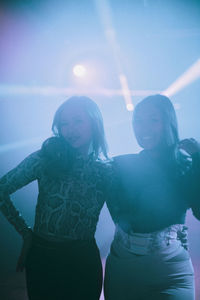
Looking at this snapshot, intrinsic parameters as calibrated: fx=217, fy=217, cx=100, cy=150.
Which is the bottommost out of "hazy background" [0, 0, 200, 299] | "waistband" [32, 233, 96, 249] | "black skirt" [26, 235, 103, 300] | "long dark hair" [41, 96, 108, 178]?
"black skirt" [26, 235, 103, 300]

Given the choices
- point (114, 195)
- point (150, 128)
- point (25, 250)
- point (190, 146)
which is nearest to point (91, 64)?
point (150, 128)

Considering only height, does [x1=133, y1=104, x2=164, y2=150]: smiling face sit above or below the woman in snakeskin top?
above

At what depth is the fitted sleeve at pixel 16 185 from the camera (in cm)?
132

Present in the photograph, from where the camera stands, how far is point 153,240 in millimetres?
1244

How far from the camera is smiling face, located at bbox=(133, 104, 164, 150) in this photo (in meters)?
1.51

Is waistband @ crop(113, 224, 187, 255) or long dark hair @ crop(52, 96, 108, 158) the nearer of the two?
waistband @ crop(113, 224, 187, 255)

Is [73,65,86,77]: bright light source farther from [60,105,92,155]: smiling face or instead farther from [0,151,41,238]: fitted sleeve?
[0,151,41,238]: fitted sleeve

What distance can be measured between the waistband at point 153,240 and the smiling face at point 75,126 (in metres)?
0.68

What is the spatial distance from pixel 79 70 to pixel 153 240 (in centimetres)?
478

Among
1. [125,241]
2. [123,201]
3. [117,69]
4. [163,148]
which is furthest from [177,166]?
[117,69]

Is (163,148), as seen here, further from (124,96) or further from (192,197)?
(124,96)

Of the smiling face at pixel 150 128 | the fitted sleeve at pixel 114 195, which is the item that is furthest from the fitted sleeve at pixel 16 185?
the smiling face at pixel 150 128

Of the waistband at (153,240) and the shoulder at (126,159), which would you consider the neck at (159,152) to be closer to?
the shoulder at (126,159)

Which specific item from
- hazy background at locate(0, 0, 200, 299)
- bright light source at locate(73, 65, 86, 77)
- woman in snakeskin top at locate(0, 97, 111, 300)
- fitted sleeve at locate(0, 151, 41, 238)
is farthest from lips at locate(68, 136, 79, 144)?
bright light source at locate(73, 65, 86, 77)
